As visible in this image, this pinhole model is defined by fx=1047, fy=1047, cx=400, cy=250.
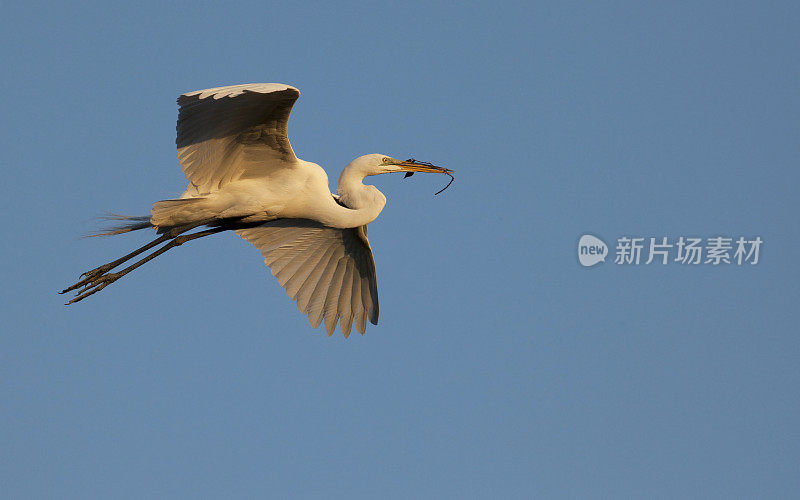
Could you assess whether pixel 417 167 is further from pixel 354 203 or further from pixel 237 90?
pixel 237 90

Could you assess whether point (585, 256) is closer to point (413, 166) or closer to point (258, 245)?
point (413, 166)

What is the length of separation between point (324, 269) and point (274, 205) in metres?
1.79

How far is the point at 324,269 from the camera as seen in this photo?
42.2ft

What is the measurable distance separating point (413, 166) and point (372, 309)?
198 centimetres

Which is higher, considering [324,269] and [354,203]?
[354,203]

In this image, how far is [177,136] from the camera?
10.6 metres

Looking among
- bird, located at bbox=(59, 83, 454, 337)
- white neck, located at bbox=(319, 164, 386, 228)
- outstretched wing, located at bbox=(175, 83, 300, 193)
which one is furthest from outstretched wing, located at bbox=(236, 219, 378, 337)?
outstretched wing, located at bbox=(175, 83, 300, 193)

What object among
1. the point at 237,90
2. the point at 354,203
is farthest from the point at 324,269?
the point at 237,90

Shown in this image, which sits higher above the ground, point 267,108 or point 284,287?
point 267,108

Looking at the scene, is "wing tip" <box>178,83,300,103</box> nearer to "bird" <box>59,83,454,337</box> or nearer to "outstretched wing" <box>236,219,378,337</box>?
"bird" <box>59,83,454,337</box>

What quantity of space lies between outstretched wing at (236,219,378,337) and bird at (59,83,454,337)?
1 centimetres

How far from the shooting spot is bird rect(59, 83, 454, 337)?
10.4 m

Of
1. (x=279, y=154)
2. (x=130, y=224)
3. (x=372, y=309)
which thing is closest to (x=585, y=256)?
(x=372, y=309)

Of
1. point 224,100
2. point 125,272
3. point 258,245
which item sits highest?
point 224,100
